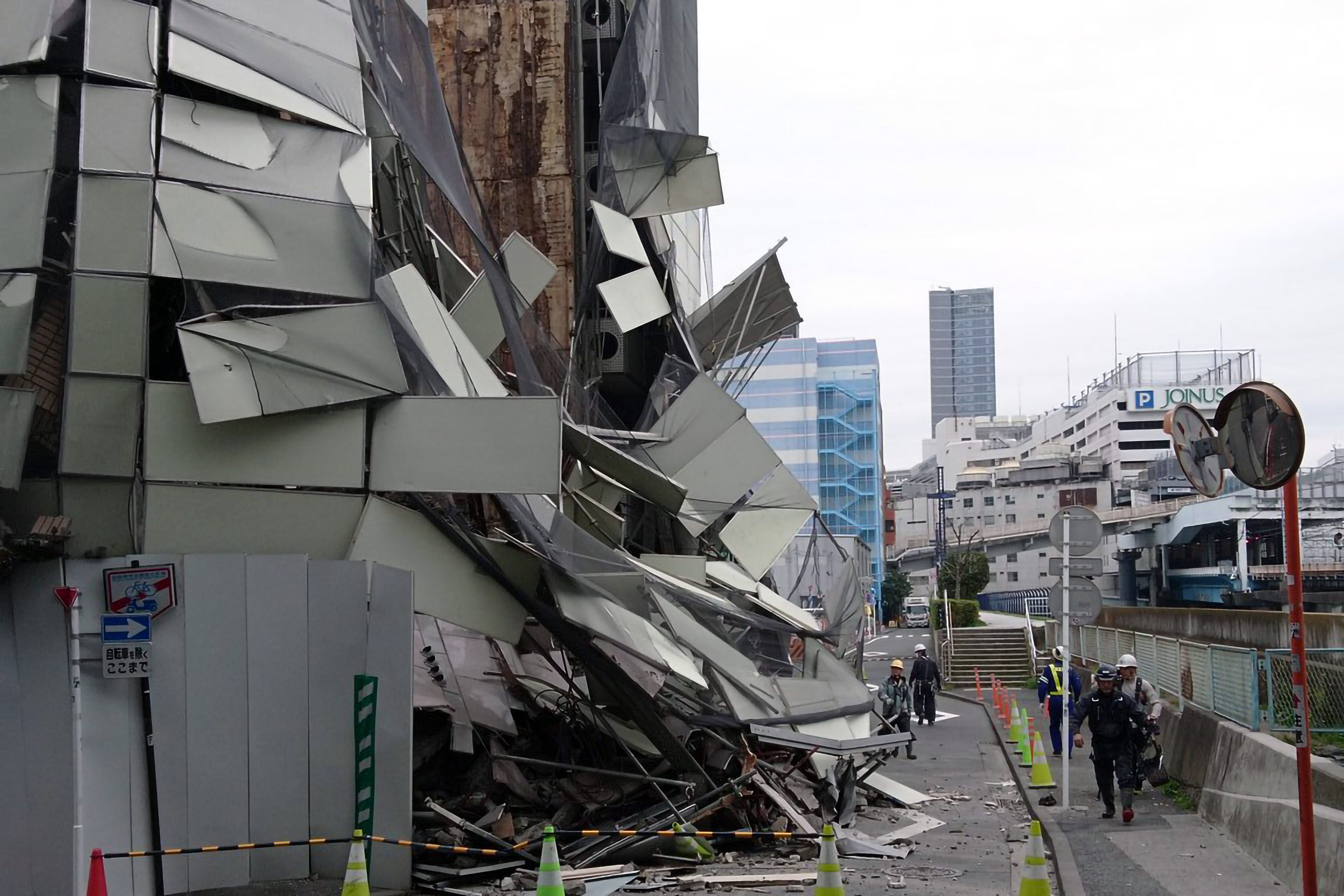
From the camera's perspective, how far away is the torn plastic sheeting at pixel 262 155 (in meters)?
10.3

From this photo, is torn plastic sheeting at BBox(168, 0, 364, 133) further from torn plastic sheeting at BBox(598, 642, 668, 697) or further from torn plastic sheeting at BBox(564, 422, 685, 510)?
torn plastic sheeting at BBox(598, 642, 668, 697)

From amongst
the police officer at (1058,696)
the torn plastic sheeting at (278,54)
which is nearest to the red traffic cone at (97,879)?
the torn plastic sheeting at (278,54)

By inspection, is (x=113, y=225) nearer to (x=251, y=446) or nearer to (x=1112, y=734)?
(x=251, y=446)

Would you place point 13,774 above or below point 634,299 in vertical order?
below

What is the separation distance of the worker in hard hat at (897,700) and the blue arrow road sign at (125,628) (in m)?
12.0

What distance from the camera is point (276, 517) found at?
10391 millimetres

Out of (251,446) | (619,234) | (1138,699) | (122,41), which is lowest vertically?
(1138,699)

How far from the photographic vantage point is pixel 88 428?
984cm

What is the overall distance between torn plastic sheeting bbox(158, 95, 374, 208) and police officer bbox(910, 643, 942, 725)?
17.4m

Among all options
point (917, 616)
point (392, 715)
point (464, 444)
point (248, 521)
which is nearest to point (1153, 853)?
point (392, 715)

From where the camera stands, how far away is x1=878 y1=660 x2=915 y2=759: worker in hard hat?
1914cm

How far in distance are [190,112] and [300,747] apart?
4.99 m

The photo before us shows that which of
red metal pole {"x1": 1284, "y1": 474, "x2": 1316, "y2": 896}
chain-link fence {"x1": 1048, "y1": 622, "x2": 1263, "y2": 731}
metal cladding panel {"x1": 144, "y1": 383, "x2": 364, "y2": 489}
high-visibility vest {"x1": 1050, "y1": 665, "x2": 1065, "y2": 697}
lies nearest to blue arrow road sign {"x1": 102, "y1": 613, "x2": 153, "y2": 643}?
metal cladding panel {"x1": 144, "y1": 383, "x2": 364, "y2": 489}

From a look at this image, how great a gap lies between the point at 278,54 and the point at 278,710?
5392 millimetres
